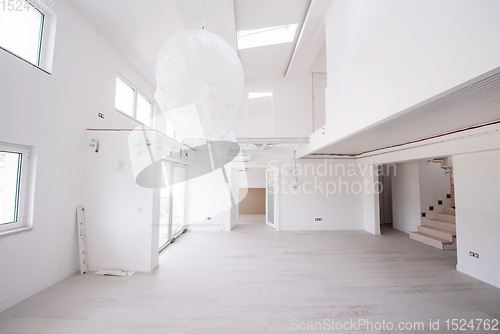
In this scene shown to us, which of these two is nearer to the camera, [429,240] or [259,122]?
[429,240]

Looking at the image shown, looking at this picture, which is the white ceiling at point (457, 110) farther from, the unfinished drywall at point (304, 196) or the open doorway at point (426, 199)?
the unfinished drywall at point (304, 196)

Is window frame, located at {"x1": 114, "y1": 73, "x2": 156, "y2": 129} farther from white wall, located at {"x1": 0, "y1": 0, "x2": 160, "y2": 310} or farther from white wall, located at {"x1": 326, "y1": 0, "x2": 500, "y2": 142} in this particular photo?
white wall, located at {"x1": 326, "y1": 0, "x2": 500, "y2": 142}

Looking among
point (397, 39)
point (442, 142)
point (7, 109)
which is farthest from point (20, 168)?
point (442, 142)

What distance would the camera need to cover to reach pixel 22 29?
245cm

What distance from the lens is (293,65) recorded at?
18.1ft

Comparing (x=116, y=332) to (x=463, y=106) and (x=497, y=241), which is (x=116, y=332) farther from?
(x=497, y=241)

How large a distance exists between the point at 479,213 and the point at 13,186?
6.33 m

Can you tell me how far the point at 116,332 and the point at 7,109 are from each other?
256cm

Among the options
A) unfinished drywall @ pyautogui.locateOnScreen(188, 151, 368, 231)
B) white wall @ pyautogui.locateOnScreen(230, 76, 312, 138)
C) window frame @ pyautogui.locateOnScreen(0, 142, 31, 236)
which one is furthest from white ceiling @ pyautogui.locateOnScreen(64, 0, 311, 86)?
unfinished drywall @ pyautogui.locateOnScreen(188, 151, 368, 231)

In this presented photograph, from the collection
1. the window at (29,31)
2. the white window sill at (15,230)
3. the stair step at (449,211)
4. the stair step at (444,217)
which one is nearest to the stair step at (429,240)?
the stair step at (444,217)

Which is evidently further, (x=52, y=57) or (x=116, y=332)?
(x=52, y=57)

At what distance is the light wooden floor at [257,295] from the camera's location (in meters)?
2.14

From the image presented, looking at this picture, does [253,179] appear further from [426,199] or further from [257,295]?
[257,295]

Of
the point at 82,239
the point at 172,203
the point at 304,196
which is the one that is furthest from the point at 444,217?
the point at 82,239
